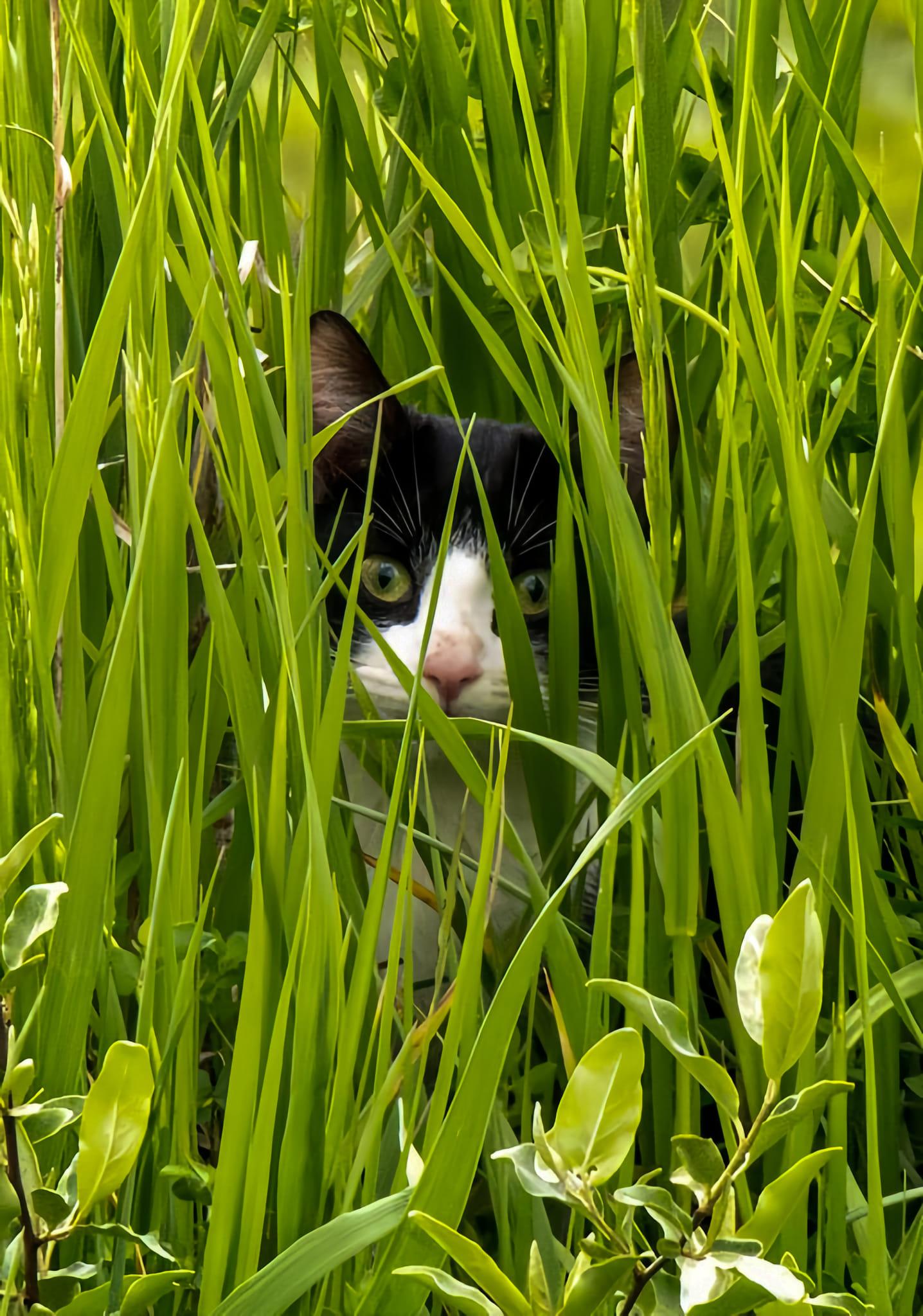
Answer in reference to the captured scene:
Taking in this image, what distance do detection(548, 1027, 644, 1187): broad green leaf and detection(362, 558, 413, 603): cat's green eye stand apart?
63cm

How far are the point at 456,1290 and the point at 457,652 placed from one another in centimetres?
52

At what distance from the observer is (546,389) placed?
469 mm

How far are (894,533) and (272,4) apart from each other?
1.23ft

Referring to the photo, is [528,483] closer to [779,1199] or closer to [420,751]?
[420,751]

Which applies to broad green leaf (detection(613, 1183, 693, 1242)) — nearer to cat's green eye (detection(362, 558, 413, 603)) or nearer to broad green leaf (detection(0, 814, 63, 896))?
broad green leaf (detection(0, 814, 63, 896))

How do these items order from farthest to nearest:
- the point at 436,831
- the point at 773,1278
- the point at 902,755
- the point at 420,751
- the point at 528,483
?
the point at 528,483
the point at 436,831
the point at 902,755
the point at 420,751
the point at 773,1278

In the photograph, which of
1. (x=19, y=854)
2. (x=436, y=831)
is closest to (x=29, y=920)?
(x=19, y=854)

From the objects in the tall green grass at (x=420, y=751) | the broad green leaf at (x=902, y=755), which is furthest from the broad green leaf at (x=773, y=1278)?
the broad green leaf at (x=902, y=755)

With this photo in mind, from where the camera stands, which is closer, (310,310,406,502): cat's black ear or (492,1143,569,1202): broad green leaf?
(492,1143,569,1202): broad green leaf

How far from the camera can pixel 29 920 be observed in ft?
0.88

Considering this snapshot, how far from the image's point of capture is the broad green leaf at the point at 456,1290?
0.83ft

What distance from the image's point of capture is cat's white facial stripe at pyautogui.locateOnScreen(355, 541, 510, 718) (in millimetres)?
754

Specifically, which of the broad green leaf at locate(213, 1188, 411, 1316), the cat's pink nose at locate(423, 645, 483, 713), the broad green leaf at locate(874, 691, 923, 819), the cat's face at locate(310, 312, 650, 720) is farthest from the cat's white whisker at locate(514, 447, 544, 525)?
the broad green leaf at locate(213, 1188, 411, 1316)

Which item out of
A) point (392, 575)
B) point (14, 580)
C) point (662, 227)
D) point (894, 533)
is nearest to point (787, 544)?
point (894, 533)
